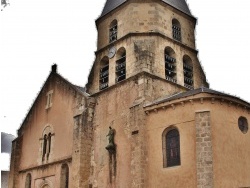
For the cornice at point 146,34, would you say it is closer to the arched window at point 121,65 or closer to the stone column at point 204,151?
the arched window at point 121,65

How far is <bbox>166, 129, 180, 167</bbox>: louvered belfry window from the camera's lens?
61.9ft

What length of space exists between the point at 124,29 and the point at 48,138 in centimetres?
917

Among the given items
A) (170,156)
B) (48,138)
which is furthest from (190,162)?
(48,138)

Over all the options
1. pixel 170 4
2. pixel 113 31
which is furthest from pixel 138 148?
pixel 170 4

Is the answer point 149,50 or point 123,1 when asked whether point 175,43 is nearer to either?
point 149,50

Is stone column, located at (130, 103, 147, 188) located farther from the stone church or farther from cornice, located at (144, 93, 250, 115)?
cornice, located at (144, 93, 250, 115)

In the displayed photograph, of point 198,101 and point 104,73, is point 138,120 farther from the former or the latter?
point 104,73

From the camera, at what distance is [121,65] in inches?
938

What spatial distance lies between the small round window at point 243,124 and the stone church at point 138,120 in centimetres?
5

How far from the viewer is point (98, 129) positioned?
23391 millimetres

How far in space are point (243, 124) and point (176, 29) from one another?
846 centimetres

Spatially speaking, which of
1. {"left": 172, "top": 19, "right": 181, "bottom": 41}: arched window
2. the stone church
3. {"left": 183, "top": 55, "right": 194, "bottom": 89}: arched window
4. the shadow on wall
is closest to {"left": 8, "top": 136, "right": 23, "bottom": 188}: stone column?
the stone church

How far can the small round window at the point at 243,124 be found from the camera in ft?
64.1

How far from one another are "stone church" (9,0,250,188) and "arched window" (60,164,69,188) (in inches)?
2.6
